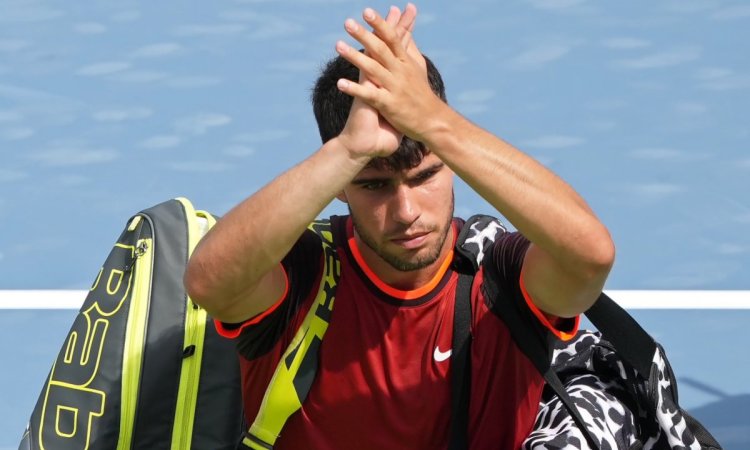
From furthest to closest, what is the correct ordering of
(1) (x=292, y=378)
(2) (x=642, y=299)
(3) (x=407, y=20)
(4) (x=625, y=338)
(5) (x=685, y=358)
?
(2) (x=642, y=299)
(5) (x=685, y=358)
(1) (x=292, y=378)
(4) (x=625, y=338)
(3) (x=407, y=20)

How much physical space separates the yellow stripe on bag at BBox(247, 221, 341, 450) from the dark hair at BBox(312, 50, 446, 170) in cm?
42

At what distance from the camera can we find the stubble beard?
145 inches

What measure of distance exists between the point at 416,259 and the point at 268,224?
0.50 m

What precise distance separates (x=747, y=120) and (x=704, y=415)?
2328 mm

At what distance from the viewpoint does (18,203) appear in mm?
6844

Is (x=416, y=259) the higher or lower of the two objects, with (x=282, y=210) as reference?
lower

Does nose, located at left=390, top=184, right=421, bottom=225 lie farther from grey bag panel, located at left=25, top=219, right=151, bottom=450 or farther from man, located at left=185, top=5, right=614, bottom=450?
grey bag panel, located at left=25, top=219, right=151, bottom=450

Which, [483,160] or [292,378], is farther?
[292,378]

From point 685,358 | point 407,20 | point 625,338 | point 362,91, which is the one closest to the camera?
point 362,91

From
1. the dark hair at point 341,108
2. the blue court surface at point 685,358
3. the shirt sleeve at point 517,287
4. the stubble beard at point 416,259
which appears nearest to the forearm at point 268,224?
the dark hair at point 341,108

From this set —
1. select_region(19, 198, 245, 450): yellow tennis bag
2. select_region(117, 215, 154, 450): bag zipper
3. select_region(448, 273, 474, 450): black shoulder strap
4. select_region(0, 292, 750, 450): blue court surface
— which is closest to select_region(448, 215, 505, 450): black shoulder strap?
select_region(448, 273, 474, 450): black shoulder strap

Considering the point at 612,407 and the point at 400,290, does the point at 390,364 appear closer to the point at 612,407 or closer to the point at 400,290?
the point at 400,290

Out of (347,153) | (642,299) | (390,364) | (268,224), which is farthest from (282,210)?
(642,299)

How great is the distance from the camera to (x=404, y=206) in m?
3.60
